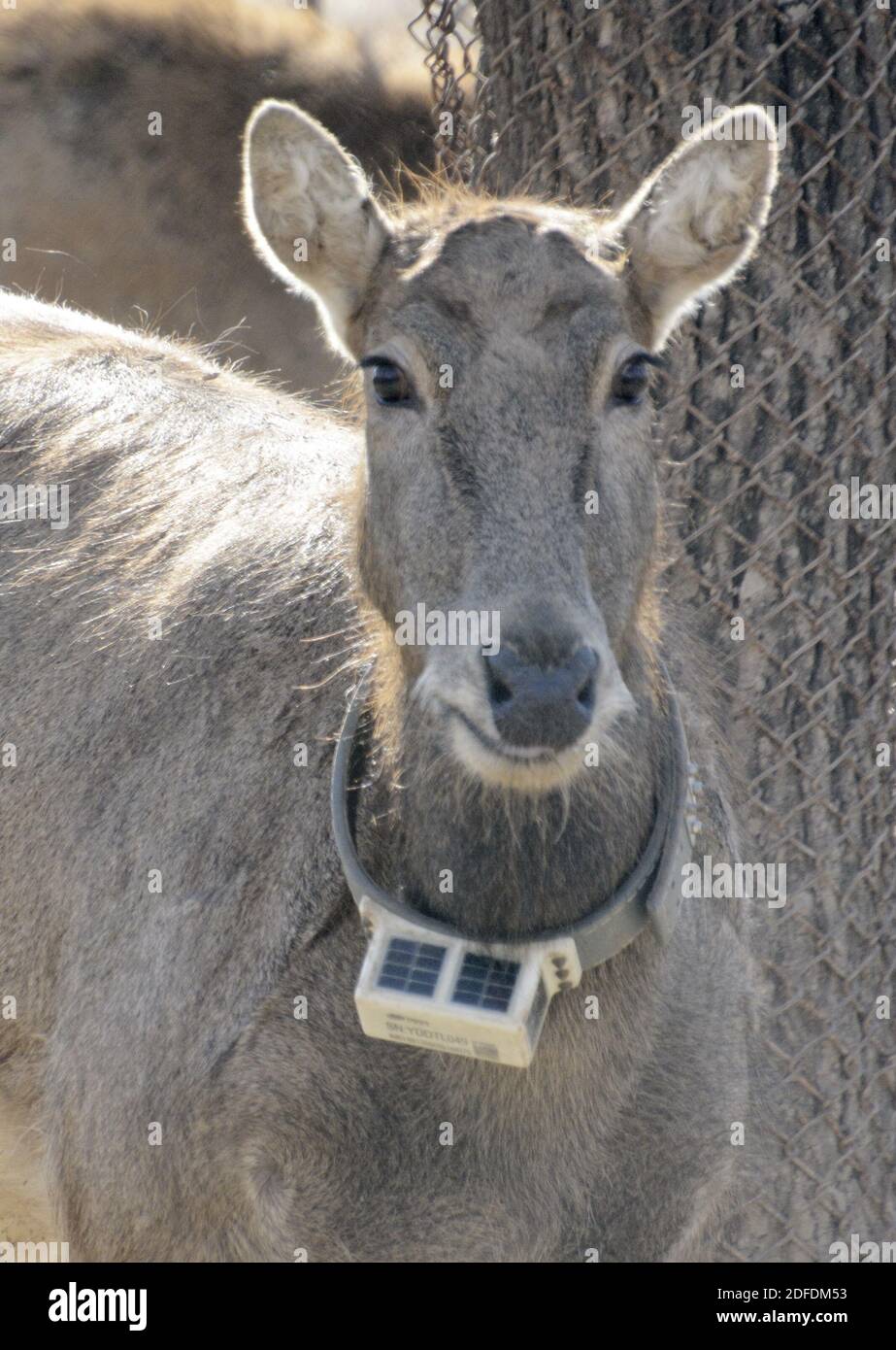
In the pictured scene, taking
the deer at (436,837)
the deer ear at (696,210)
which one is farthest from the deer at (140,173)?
the deer ear at (696,210)

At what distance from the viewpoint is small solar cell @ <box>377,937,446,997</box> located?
11.5 ft

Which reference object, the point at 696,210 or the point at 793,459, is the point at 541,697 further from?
the point at 793,459

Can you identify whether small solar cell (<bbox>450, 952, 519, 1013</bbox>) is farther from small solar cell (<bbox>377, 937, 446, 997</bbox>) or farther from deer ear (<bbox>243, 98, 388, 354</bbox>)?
deer ear (<bbox>243, 98, 388, 354</bbox>)

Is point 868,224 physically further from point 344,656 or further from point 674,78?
point 344,656

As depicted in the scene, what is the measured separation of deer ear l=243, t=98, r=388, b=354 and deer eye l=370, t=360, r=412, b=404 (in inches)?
12.5

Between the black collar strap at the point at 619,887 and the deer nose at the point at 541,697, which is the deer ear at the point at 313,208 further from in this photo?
the deer nose at the point at 541,697

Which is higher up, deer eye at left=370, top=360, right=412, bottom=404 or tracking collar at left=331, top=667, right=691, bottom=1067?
deer eye at left=370, top=360, right=412, bottom=404

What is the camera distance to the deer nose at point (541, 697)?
321 centimetres

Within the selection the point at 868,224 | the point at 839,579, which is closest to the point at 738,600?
the point at 839,579

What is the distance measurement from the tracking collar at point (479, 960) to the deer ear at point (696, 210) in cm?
124

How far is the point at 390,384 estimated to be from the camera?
3725 millimetres

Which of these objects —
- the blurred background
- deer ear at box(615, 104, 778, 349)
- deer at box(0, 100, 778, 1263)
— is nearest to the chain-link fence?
the blurred background

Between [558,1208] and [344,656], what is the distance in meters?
1.44

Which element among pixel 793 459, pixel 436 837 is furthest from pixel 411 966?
pixel 793 459
